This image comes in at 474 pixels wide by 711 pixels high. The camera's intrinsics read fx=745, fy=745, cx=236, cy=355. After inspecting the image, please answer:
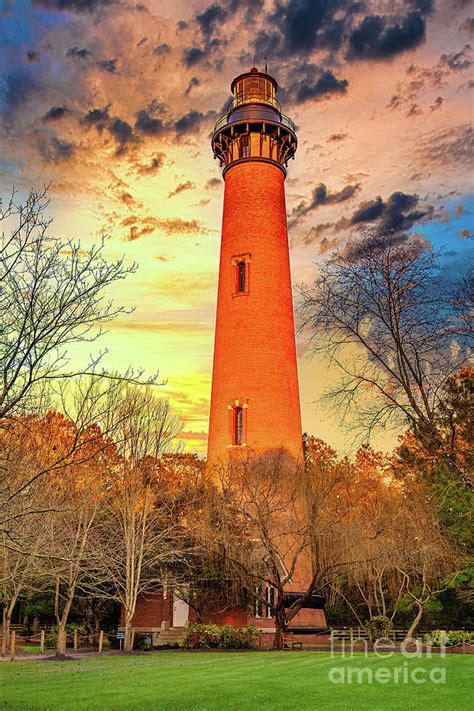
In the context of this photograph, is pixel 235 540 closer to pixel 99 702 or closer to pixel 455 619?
pixel 455 619

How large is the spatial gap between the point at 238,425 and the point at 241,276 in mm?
7134

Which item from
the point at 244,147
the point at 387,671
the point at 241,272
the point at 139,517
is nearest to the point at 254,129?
the point at 244,147

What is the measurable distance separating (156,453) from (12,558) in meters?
6.81

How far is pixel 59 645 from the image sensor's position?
2523 centimetres

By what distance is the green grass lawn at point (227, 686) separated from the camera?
1212 cm

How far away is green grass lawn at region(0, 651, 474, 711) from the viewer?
12.1m

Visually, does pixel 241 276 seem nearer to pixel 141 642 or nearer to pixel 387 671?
pixel 141 642

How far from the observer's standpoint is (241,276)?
3556 cm

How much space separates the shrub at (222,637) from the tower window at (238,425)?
8417 millimetres

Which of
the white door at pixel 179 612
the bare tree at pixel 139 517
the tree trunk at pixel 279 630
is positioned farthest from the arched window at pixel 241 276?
the tree trunk at pixel 279 630

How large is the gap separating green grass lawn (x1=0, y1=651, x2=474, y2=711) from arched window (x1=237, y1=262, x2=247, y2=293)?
60.0ft

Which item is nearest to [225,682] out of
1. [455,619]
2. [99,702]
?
[99,702]

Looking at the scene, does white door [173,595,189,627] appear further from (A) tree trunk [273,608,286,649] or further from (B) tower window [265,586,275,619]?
(A) tree trunk [273,608,286,649]

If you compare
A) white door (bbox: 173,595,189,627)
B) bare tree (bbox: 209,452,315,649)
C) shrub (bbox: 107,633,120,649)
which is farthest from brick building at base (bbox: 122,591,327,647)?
bare tree (bbox: 209,452,315,649)
